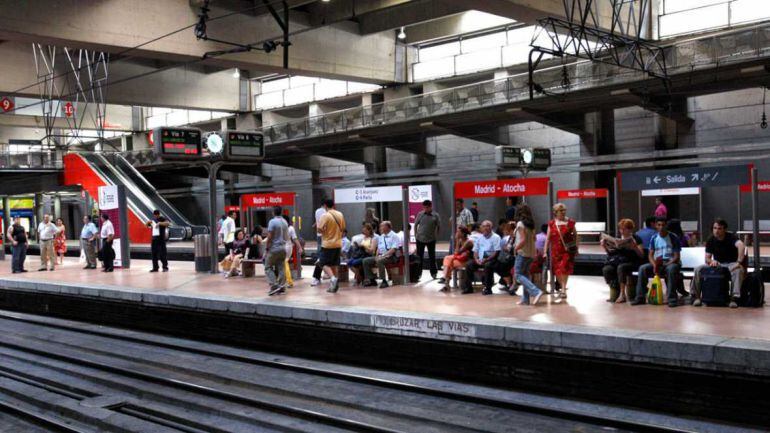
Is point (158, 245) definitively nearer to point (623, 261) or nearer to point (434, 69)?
point (623, 261)

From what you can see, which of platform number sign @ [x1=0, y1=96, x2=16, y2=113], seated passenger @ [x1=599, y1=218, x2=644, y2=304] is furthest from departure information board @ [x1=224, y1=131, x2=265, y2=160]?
platform number sign @ [x1=0, y1=96, x2=16, y2=113]

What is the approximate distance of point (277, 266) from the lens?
535 inches

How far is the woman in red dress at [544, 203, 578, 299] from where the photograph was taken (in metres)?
11.2

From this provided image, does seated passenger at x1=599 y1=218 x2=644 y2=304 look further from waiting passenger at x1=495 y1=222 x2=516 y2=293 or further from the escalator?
the escalator

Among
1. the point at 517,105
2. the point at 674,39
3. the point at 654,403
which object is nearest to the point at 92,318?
the point at 654,403

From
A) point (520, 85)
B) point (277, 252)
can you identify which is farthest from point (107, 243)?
point (520, 85)

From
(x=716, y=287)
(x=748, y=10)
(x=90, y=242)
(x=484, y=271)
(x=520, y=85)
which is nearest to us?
(x=716, y=287)

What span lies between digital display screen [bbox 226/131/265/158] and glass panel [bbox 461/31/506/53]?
1394 cm

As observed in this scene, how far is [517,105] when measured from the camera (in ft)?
79.9

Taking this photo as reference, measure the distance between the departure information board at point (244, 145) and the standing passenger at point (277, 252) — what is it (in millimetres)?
4481

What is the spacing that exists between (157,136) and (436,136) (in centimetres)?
1497

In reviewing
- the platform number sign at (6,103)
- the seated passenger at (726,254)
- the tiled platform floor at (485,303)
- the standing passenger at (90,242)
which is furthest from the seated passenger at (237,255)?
the platform number sign at (6,103)

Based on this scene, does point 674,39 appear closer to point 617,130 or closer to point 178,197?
point 617,130

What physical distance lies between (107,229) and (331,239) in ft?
30.8
